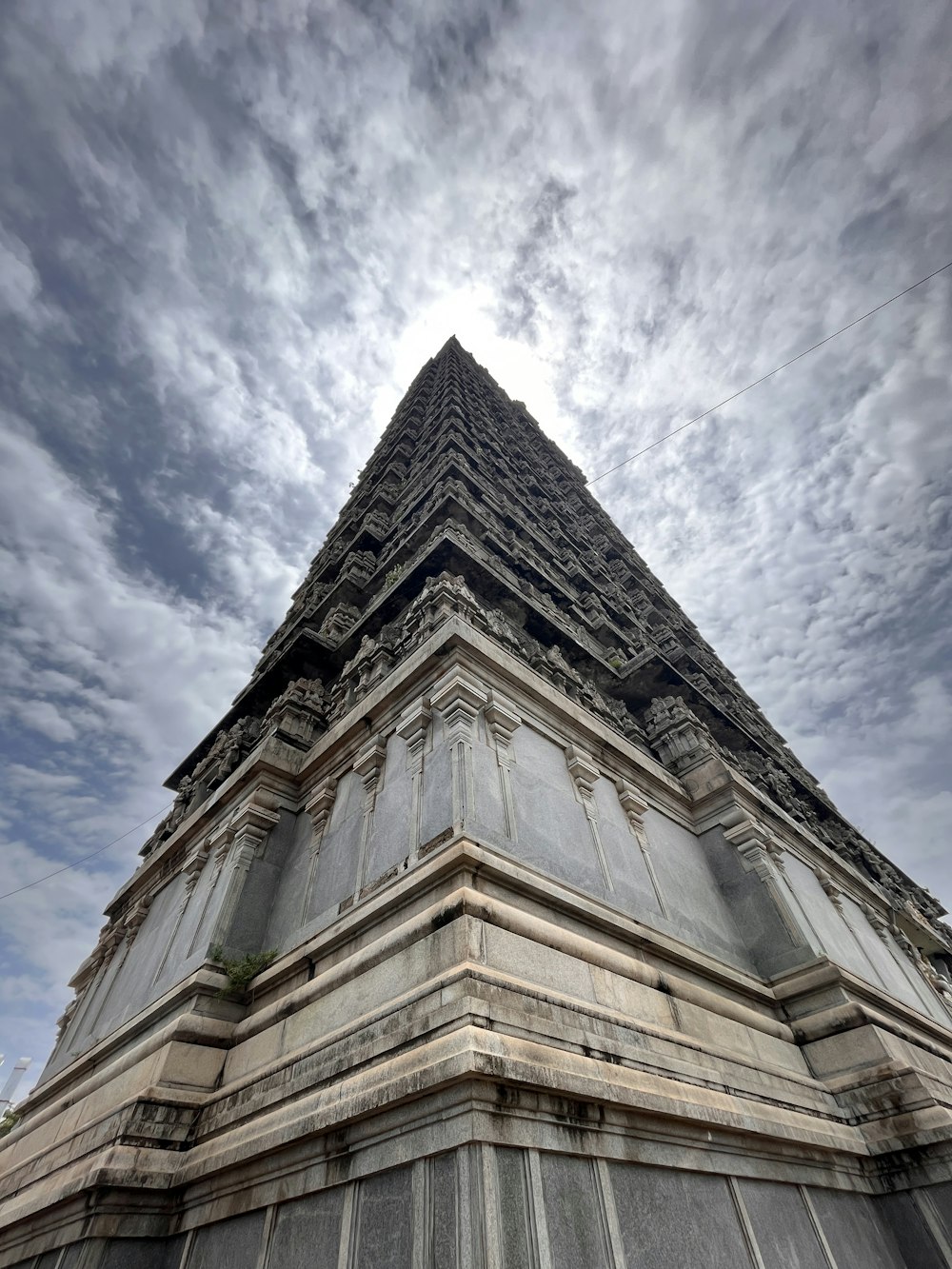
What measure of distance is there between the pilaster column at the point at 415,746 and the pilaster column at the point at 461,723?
264 mm

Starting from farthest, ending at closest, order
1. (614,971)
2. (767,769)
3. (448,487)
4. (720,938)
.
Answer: (767,769) < (448,487) < (720,938) < (614,971)

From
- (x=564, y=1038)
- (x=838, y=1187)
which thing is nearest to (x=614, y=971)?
(x=564, y=1038)

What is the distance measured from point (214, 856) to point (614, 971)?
22.6 feet

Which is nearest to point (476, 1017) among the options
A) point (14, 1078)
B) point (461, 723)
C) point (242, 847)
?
point (461, 723)

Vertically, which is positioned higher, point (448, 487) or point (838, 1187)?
point (448, 487)

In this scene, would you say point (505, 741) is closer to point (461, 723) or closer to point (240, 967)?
point (461, 723)

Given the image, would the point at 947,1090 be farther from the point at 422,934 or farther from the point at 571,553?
the point at 571,553

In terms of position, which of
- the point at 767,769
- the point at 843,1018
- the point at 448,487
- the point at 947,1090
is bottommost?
the point at 947,1090

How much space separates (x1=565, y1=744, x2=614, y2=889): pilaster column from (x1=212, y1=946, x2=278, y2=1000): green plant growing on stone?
4.38m

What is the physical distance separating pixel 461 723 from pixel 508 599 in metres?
6.66

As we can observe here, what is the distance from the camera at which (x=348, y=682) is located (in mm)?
11961

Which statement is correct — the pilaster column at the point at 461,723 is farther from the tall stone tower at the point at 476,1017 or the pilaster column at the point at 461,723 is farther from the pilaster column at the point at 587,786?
the pilaster column at the point at 587,786

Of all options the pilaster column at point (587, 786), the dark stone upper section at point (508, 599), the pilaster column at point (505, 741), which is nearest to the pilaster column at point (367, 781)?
the pilaster column at point (505, 741)

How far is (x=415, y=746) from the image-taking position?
24.4ft
